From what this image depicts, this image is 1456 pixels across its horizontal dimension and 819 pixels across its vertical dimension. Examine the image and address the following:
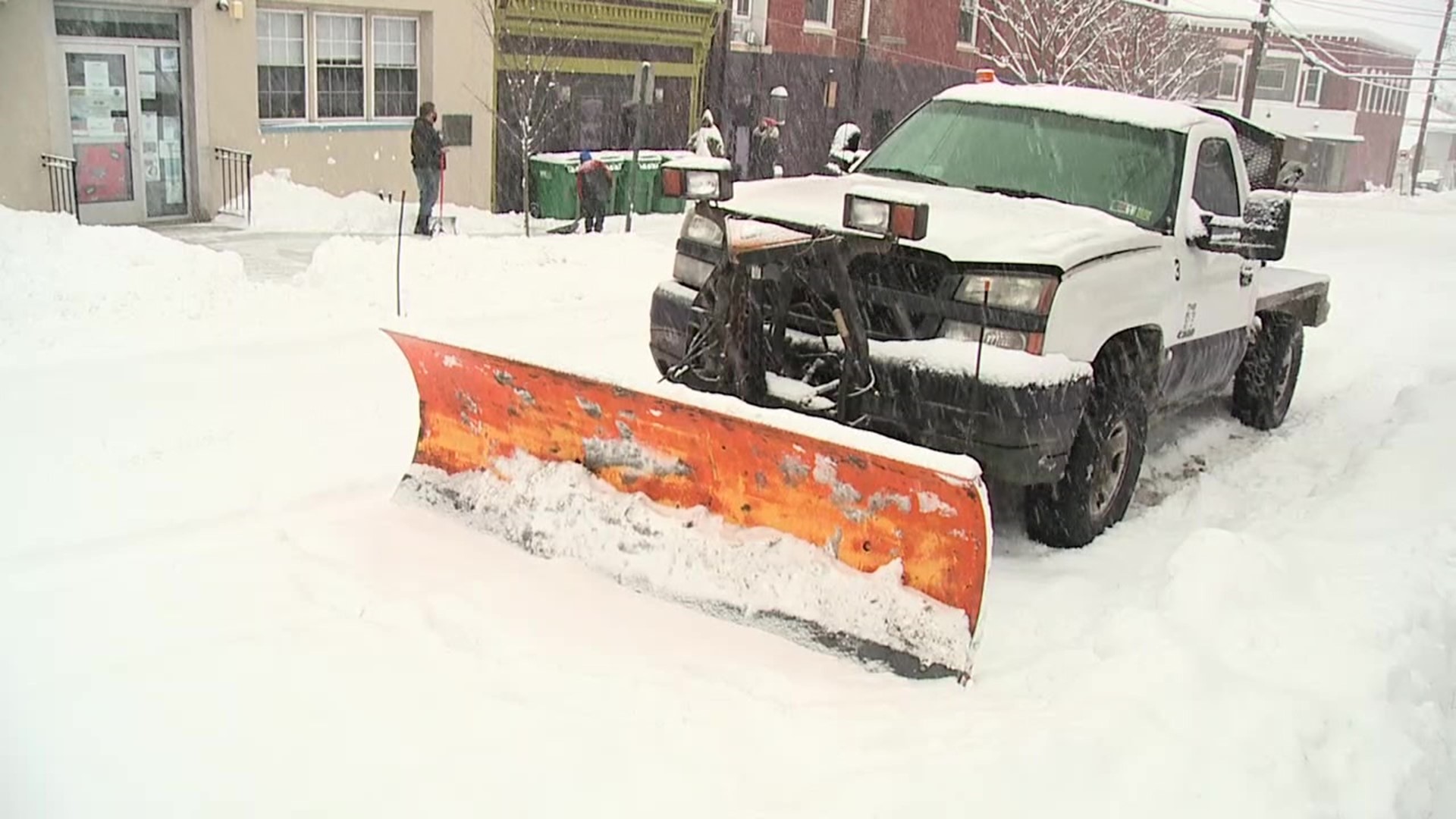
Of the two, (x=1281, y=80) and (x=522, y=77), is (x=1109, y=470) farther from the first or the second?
(x=1281, y=80)

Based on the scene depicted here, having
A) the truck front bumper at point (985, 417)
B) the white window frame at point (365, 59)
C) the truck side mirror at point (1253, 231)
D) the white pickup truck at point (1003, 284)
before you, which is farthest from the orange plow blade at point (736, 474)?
the white window frame at point (365, 59)

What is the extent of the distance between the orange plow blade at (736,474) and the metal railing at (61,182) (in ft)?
35.0

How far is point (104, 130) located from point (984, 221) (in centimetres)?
1318

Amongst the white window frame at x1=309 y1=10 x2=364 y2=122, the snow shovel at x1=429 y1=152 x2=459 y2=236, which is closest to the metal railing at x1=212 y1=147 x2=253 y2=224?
the white window frame at x1=309 y1=10 x2=364 y2=122

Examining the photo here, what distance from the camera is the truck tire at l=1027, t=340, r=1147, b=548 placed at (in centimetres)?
575

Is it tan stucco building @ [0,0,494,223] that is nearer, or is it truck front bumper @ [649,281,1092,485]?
truck front bumper @ [649,281,1092,485]

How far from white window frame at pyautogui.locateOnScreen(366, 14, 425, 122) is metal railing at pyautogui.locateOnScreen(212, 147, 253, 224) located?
247 centimetres

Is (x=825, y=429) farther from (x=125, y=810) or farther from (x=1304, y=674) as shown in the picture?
(x=125, y=810)

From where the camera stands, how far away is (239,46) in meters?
16.3

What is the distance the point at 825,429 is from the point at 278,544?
244cm

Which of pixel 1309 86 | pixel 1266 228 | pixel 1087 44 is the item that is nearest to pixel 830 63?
pixel 1087 44

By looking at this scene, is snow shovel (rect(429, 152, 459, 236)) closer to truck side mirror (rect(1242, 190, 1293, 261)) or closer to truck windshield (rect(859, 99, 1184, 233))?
truck windshield (rect(859, 99, 1184, 233))

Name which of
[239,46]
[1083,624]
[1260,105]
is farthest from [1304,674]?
[1260,105]

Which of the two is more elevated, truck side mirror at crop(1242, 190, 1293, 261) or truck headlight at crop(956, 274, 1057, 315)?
truck side mirror at crop(1242, 190, 1293, 261)
